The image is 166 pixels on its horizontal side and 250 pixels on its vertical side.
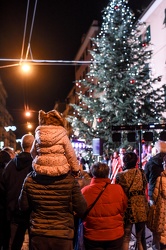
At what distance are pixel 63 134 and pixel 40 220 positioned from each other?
89 cm

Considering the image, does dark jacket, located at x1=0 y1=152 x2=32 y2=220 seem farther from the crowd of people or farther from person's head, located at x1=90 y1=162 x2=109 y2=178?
person's head, located at x1=90 y1=162 x2=109 y2=178

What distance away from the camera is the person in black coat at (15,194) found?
511cm

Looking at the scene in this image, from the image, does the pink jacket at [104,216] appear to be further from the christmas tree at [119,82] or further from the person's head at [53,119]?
the christmas tree at [119,82]

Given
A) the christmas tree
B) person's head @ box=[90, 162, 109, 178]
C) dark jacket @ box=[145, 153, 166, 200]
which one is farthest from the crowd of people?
the christmas tree

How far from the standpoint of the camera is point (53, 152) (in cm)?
370

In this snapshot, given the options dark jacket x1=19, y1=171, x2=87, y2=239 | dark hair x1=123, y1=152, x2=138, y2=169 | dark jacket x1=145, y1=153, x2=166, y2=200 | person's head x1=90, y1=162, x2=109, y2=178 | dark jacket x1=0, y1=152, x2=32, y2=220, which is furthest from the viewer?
dark jacket x1=145, y1=153, x2=166, y2=200

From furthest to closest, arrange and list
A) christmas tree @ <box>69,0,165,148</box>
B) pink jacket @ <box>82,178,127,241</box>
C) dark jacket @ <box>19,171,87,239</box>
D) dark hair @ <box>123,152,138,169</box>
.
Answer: christmas tree @ <box>69,0,165,148</box> < dark hair @ <box>123,152,138,169</box> < pink jacket @ <box>82,178,127,241</box> < dark jacket @ <box>19,171,87,239</box>

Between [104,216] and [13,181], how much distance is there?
1499 mm

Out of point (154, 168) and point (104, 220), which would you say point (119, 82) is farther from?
point (104, 220)

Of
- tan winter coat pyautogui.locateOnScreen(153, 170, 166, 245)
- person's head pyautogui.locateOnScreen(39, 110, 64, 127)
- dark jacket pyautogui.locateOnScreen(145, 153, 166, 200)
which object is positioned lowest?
tan winter coat pyautogui.locateOnScreen(153, 170, 166, 245)

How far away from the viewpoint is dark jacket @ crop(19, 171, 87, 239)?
361cm

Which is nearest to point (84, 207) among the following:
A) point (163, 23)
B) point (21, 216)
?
point (21, 216)

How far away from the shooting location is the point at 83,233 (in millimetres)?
4539

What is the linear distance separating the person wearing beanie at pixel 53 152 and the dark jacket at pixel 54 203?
3.6 inches
